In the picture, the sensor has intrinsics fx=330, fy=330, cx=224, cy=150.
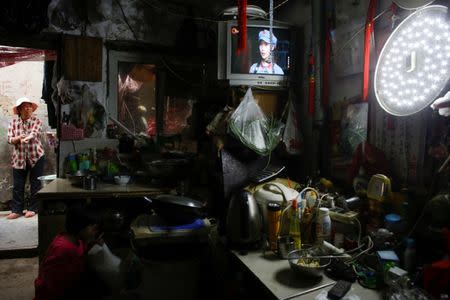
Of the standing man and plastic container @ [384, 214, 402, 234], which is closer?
plastic container @ [384, 214, 402, 234]

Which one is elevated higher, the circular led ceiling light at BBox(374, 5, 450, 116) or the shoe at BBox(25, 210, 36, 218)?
the circular led ceiling light at BBox(374, 5, 450, 116)

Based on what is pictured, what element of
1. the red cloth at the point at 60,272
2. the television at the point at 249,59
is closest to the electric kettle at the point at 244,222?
the red cloth at the point at 60,272

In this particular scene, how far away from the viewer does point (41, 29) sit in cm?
316

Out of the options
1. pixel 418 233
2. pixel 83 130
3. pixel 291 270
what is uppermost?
pixel 83 130

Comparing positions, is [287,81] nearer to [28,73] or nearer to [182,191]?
[182,191]

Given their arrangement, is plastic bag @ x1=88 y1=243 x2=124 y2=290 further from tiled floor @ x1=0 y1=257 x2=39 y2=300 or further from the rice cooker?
tiled floor @ x1=0 y1=257 x2=39 y2=300

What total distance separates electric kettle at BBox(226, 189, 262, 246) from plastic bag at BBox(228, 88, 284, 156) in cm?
57

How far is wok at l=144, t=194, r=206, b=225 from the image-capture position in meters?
1.87

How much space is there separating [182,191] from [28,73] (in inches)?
167

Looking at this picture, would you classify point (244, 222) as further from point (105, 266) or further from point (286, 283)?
point (105, 266)

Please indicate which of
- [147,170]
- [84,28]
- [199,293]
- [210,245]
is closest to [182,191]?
[147,170]

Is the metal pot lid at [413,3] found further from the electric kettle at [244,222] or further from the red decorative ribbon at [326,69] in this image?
the electric kettle at [244,222]

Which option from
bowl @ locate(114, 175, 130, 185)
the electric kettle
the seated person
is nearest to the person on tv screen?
the electric kettle

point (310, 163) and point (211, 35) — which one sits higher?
point (211, 35)
